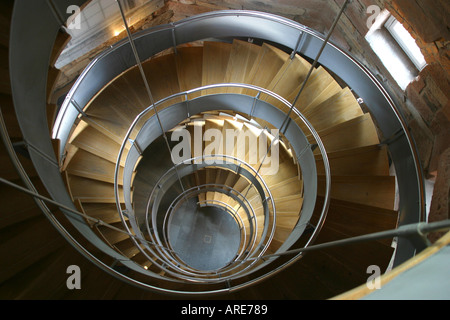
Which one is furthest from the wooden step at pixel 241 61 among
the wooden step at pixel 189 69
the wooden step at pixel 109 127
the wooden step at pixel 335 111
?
the wooden step at pixel 109 127

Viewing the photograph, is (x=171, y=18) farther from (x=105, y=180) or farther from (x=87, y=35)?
(x=105, y=180)

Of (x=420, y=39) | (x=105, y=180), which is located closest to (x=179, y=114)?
(x=105, y=180)

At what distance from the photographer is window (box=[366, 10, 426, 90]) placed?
4.20 m

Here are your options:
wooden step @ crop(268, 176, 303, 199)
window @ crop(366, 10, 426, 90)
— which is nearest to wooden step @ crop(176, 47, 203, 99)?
wooden step @ crop(268, 176, 303, 199)

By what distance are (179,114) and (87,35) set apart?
7.82ft

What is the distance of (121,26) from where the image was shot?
5738 mm

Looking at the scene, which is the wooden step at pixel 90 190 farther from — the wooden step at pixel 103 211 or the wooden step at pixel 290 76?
the wooden step at pixel 290 76

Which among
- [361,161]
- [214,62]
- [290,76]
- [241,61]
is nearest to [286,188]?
[361,161]

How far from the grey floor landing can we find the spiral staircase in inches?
71.8

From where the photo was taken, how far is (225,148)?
755 centimetres

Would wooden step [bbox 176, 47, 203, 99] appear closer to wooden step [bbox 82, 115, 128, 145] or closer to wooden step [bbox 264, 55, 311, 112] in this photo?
wooden step [bbox 82, 115, 128, 145]

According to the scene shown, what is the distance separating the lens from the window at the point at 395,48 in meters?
4.20

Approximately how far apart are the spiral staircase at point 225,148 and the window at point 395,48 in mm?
485

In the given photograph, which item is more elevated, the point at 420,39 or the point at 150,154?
the point at 150,154
